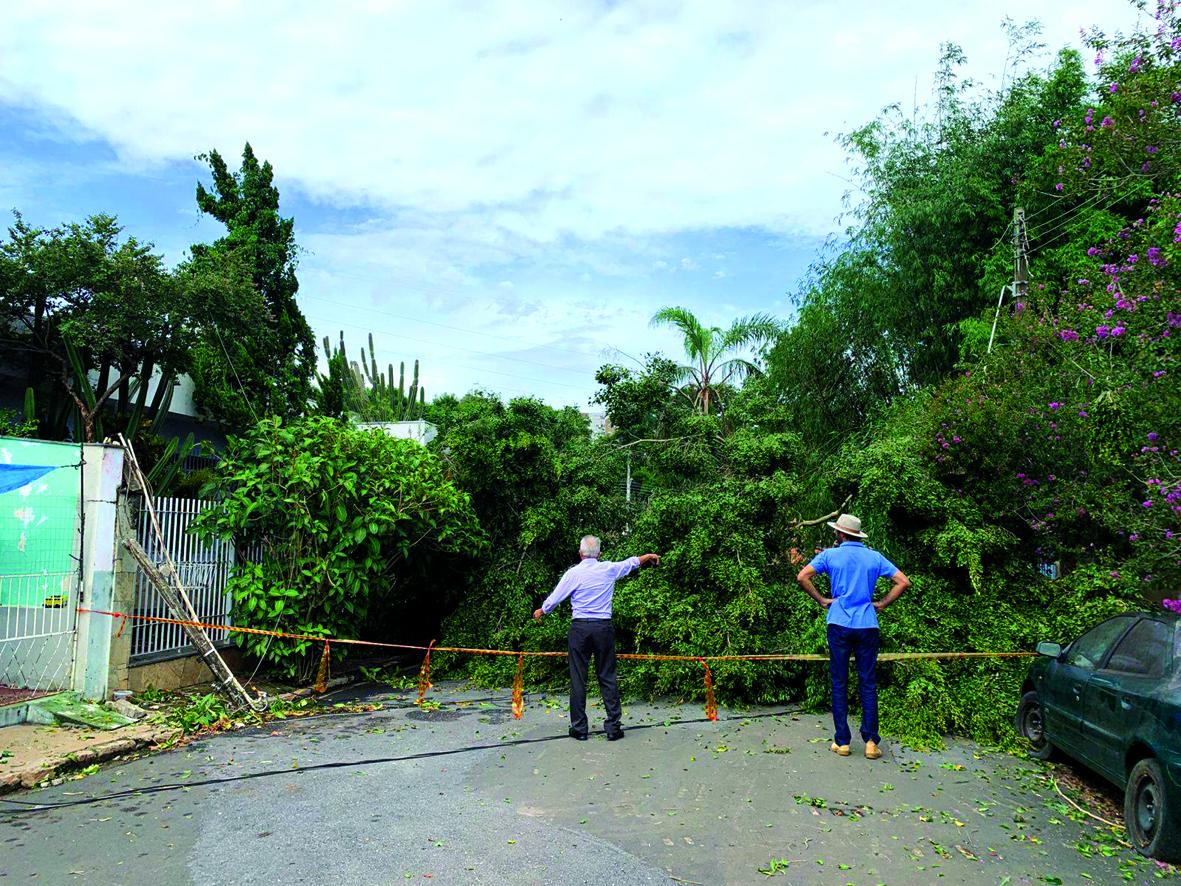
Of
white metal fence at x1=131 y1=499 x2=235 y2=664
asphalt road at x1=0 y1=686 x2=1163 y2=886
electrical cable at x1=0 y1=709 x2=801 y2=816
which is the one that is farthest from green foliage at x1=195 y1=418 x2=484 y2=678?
electrical cable at x1=0 y1=709 x2=801 y2=816

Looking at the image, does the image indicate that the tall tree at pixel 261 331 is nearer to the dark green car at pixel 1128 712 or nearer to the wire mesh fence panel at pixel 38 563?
the wire mesh fence panel at pixel 38 563

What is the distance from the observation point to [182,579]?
31.1ft

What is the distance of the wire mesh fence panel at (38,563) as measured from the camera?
8.31 m

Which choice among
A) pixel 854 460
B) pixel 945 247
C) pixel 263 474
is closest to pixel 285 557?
pixel 263 474

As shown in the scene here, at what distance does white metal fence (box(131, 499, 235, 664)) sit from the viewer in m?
8.94

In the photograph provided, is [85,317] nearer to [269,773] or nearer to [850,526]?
[269,773]

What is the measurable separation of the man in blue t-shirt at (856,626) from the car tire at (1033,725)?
134cm

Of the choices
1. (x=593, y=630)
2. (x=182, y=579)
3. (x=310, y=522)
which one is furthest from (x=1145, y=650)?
(x=182, y=579)

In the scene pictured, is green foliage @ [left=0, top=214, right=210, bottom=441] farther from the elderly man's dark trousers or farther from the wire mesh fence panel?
the elderly man's dark trousers

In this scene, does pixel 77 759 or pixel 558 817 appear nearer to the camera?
pixel 558 817

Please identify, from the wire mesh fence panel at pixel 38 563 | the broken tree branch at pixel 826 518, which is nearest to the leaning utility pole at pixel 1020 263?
the broken tree branch at pixel 826 518

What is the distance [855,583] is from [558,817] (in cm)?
310

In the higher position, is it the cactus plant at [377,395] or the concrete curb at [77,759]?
the cactus plant at [377,395]

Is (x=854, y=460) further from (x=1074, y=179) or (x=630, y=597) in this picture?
(x=1074, y=179)
